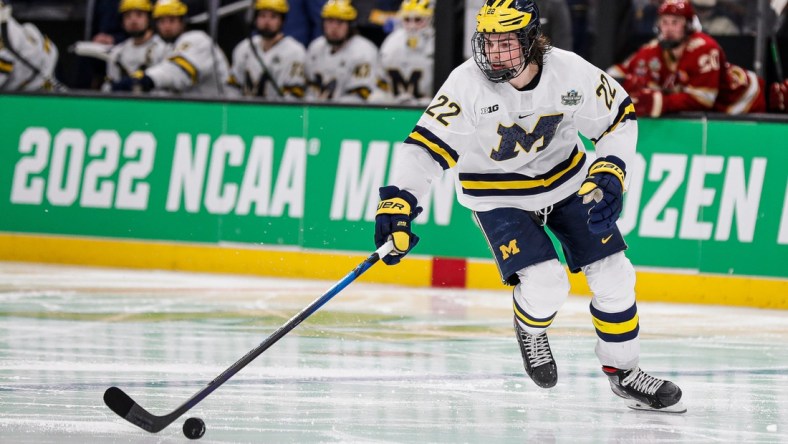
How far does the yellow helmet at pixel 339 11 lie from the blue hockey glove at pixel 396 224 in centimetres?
503

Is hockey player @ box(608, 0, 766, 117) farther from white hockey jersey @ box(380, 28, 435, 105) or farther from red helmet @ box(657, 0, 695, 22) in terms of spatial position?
white hockey jersey @ box(380, 28, 435, 105)

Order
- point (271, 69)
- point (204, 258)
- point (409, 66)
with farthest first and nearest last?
point (271, 69) < point (409, 66) < point (204, 258)

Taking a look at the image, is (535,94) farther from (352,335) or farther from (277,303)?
(277,303)

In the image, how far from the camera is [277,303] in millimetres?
7613

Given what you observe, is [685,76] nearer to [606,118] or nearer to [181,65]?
[181,65]

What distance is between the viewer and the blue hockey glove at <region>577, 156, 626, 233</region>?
4539 mm

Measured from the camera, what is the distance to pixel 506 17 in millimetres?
4637

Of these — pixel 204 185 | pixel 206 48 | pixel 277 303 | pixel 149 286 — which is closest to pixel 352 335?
pixel 277 303

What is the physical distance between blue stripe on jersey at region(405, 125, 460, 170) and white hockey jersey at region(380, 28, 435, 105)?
4.28 metres

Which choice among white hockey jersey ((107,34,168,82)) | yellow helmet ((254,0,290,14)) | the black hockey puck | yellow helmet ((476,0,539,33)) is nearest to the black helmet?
yellow helmet ((476,0,539,33))

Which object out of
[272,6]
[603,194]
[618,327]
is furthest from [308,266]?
[603,194]

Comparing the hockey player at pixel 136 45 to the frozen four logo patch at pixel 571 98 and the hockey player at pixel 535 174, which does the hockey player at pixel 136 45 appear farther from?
the frozen four logo patch at pixel 571 98

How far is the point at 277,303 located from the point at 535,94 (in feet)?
10.2

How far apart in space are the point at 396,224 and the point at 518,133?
1.88 feet
